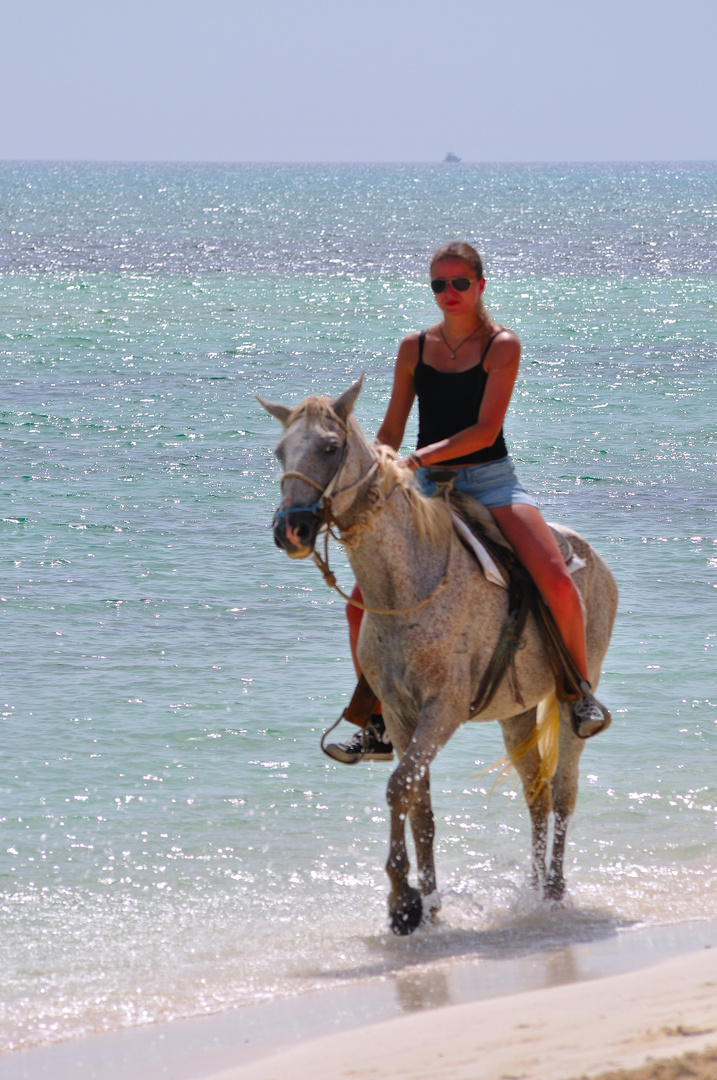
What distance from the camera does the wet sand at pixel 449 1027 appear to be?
392 cm

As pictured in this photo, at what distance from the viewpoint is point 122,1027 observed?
4762mm

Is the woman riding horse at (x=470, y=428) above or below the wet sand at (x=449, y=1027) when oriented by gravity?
above

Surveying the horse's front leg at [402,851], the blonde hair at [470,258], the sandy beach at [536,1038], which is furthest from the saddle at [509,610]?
the sandy beach at [536,1038]

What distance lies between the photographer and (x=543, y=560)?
5.67 m

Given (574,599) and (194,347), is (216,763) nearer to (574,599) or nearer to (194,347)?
(574,599)

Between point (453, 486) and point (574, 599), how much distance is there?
702mm

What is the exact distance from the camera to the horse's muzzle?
15.4 ft

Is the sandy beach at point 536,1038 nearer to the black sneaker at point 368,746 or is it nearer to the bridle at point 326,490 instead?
the black sneaker at point 368,746

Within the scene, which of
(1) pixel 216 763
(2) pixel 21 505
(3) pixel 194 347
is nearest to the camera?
(1) pixel 216 763

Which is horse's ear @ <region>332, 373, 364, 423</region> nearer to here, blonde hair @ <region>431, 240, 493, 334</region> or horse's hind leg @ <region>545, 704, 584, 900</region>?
blonde hair @ <region>431, 240, 493, 334</region>

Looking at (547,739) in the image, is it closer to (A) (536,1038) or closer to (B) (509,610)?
(B) (509,610)

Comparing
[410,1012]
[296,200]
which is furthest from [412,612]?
[296,200]

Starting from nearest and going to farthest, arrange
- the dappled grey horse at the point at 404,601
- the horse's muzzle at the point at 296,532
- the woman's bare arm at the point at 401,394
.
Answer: the horse's muzzle at the point at 296,532, the dappled grey horse at the point at 404,601, the woman's bare arm at the point at 401,394

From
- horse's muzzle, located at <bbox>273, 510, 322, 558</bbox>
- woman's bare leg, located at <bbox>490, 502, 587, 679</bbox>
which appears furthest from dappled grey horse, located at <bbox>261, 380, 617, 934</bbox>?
woman's bare leg, located at <bbox>490, 502, 587, 679</bbox>
